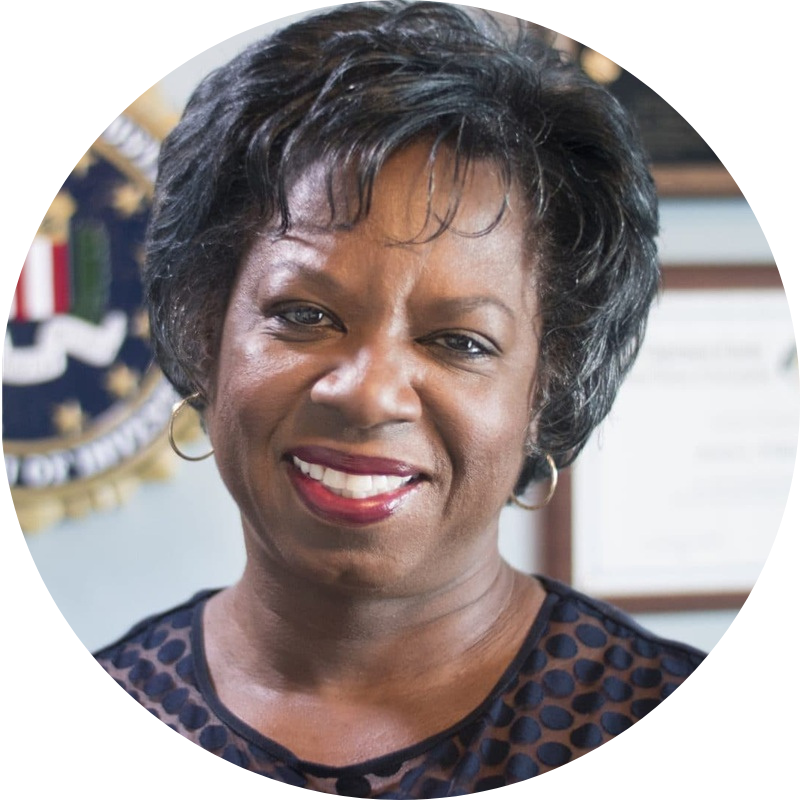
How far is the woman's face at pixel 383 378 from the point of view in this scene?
64cm

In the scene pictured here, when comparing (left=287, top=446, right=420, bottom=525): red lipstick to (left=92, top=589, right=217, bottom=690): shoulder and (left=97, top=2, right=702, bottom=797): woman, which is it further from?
(left=92, top=589, right=217, bottom=690): shoulder

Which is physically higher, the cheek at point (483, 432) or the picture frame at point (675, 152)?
the picture frame at point (675, 152)

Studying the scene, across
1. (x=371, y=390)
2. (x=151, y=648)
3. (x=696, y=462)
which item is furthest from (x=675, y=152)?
(x=151, y=648)

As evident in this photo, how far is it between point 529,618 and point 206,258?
1.18 feet

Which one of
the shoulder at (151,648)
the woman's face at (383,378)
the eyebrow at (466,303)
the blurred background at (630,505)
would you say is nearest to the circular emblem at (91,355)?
the blurred background at (630,505)

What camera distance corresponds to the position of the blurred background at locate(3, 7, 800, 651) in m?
0.91

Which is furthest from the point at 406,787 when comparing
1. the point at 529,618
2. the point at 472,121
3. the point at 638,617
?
the point at 472,121

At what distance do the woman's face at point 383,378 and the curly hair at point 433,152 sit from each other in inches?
0.7

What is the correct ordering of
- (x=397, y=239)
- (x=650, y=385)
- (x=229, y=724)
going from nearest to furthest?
1. (x=397, y=239)
2. (x=229, y=724)
3. (x=650, y=385)

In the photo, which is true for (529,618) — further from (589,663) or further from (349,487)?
(349,487)

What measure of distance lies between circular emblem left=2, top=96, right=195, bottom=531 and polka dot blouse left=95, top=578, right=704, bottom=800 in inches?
7.9

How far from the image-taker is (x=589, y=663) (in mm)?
753

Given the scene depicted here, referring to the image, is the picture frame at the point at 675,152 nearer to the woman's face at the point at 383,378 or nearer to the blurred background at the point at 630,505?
the blurred background at the point at 630,505

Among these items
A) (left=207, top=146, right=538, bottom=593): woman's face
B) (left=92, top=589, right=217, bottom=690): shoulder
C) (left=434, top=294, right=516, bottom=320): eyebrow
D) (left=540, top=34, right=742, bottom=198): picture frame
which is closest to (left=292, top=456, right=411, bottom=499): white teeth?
(left=207, top=146, right=538, bottom=593): woman's face
